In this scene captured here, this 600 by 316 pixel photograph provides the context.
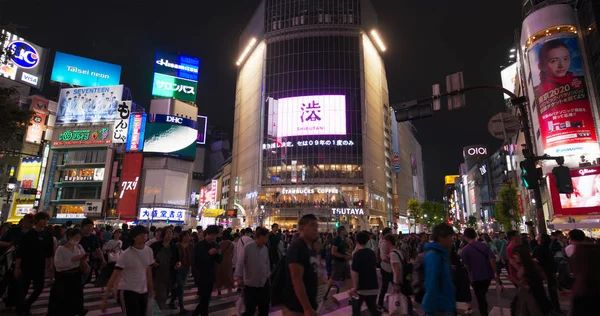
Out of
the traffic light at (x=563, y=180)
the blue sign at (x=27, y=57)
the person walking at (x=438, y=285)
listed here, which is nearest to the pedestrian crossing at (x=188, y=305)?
the traffic light at (x=563, y=180)

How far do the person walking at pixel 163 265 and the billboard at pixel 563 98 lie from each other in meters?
37.5

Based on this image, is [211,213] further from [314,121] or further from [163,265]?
[163,265]

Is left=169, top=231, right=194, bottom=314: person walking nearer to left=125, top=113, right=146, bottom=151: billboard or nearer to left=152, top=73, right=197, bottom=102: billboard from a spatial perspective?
left=125, top=113, right=146, bottom=151: billboard

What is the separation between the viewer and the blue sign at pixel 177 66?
191ft

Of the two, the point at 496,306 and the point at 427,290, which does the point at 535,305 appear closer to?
the point at 427,290

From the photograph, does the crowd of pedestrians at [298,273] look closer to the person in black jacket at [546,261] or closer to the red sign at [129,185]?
the person in black jacket at [546,261]

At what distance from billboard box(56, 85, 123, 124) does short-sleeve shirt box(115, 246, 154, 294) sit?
183 ft

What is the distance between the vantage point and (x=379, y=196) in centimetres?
6375

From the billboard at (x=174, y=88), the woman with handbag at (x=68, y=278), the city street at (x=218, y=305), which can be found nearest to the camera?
the woman with handbag at (x=68, y=278)

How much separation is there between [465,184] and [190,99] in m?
97.5

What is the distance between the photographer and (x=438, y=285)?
376 cm

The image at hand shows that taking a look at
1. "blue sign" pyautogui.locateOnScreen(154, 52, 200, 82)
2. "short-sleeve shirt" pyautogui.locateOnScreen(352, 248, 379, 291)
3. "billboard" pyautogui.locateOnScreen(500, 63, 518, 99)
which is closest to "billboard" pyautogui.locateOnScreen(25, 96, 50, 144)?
"blue sign" pyautogui.locateOnScreen(154, 52, 200, 82)

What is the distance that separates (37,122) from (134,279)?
193ft

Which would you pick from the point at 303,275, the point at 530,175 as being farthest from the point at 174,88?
the point at 303,275
